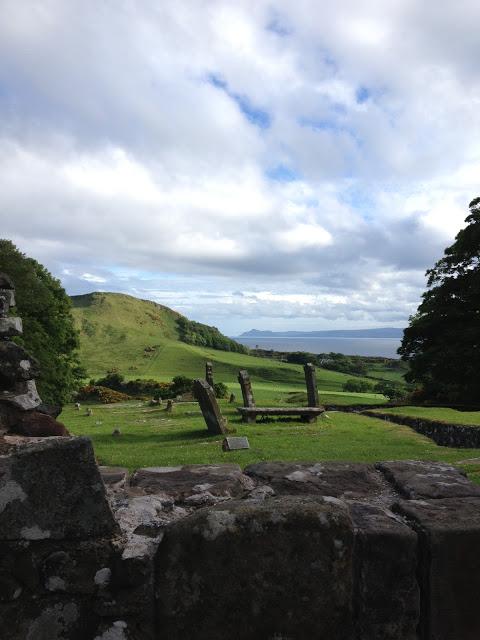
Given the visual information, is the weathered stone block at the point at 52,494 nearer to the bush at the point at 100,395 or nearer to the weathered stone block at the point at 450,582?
the weathered stone block at the point at 450,582

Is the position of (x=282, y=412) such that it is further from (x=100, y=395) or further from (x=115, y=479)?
(x=100, y=395)

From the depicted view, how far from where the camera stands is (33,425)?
339 centimetres

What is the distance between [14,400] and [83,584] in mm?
1374

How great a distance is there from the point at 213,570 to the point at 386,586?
95cm

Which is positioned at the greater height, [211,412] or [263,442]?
[211,412]

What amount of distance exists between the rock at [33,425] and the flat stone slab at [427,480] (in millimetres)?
2590

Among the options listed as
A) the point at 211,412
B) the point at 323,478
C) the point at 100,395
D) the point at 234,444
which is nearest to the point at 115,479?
the point at 323,478

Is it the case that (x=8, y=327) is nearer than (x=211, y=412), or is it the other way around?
(x=8, y=327)

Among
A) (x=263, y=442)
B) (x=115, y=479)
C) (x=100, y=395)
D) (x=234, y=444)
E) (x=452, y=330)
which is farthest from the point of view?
(x=100, y=395)

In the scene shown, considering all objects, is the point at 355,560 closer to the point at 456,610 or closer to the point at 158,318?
the point at 456,610


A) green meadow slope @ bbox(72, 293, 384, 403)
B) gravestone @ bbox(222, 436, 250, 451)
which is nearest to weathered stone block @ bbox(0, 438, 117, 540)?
gravestone @ bbox(222, 436, 250, 451)

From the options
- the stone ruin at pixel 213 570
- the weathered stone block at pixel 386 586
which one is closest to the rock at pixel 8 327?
the stone ruin at pixel 213 570

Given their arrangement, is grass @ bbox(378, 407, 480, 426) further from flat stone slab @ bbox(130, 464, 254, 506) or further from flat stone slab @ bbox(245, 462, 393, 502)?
flat stone slab @ bbox(130, 464, 254, 506)

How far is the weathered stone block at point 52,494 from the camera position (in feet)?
8.47
